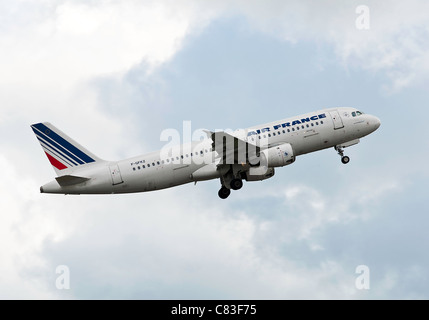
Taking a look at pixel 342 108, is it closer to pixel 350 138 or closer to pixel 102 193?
pixel 350 138

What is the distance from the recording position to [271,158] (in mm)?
62438

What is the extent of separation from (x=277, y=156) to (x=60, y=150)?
18.8 m

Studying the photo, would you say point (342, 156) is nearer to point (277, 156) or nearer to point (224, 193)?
point (277, 156)

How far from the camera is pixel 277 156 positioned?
62438mm

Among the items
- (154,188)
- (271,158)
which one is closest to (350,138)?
(271,158)

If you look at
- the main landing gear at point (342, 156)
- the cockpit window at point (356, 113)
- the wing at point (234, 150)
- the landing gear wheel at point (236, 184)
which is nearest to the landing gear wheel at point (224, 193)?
the landing gear wheel at point (236, 184)

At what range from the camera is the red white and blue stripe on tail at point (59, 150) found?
2479 inches

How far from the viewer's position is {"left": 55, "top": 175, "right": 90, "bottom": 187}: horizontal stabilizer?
60.7 m

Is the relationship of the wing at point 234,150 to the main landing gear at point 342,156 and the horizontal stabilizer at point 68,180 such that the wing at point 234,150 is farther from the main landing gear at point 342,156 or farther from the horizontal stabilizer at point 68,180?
the horizontal stabilizer at point 68,180

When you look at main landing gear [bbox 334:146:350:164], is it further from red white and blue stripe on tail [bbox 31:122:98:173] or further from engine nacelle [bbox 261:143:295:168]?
red white and blue stripe on tail [bbox 31:122:98:173]

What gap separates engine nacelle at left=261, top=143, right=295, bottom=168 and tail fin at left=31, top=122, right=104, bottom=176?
14329mm

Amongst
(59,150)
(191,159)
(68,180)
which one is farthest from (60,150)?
(191,159)

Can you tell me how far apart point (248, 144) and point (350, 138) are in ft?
35.0

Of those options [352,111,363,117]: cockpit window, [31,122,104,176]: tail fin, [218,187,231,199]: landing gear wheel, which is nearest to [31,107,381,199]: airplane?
[31,122,104,176]: tail fin
